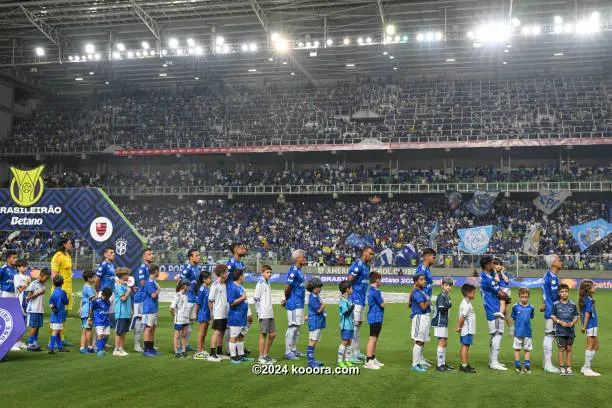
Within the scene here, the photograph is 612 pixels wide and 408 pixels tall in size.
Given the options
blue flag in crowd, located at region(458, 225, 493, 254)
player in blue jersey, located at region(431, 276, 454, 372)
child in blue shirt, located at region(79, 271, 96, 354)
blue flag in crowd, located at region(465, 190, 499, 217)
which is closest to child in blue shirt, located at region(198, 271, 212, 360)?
child in blue shirt, located at region(79, 271, 96, 354)

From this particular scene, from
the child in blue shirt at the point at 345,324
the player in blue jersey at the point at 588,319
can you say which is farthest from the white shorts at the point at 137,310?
the player in blue jersey at the point at 588,319

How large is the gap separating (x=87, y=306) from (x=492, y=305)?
8476mm

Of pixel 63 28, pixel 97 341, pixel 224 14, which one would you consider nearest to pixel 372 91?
pixel 224 14

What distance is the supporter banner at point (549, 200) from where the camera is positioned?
42.1 meters

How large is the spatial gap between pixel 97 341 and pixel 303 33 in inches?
1427

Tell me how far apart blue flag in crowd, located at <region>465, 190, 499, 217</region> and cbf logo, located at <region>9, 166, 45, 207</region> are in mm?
31983

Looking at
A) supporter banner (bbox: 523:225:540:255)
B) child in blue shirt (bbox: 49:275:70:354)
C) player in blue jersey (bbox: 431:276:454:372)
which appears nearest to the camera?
player in blue jersey (bbox: 431:276:454:372)

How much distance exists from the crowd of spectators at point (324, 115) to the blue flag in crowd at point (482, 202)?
448 centimetres

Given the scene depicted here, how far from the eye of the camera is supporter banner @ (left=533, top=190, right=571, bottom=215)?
138ft

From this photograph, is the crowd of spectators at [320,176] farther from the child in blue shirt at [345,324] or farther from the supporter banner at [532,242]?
the child in blue shirt at [345,324]

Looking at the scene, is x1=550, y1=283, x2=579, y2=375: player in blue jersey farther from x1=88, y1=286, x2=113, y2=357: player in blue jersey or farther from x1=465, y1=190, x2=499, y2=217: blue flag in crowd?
x1=465, y1=190, x2=499, y2=217: blue flag in crowd

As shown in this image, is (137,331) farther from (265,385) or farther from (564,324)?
(564,324)

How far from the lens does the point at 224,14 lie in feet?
138

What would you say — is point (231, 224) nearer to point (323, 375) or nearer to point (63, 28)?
point (63, 28)
